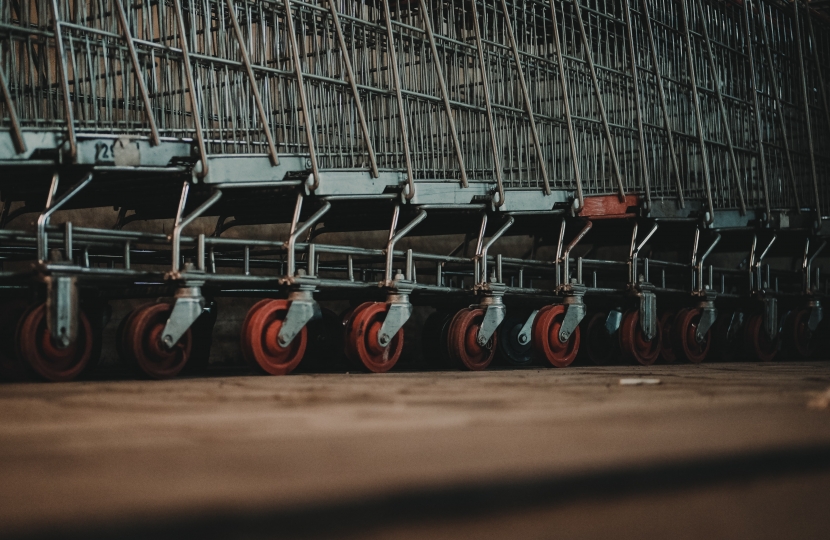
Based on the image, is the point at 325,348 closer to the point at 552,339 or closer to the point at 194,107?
the point at 552,339

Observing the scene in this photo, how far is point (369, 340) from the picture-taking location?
A: 4.60 m

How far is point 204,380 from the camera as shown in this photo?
3.84 meters

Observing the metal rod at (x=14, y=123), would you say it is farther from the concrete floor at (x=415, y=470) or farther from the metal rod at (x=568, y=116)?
the metal rod at (x=568, y=116)

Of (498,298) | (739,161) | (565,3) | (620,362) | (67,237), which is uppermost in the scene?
(565,3)

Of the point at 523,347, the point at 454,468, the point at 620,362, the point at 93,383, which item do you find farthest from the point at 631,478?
the point at 620,362

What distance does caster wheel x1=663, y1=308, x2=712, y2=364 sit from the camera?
610 centimetres

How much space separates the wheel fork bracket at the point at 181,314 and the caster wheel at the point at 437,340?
179 centimetres

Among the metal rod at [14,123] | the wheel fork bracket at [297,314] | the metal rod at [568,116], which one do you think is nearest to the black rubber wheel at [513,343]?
the metal rod at [568,116]

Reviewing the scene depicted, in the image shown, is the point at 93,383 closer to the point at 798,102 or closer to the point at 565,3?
the point at 565,3

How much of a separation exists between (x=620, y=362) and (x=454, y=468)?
16.0ft

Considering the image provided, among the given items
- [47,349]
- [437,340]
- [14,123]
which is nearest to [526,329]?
[437,340]

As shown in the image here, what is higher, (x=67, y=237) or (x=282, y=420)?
(x=67, y=237)

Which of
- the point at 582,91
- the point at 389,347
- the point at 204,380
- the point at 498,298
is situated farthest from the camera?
the point at 582,91

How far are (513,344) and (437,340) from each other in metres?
0.50
